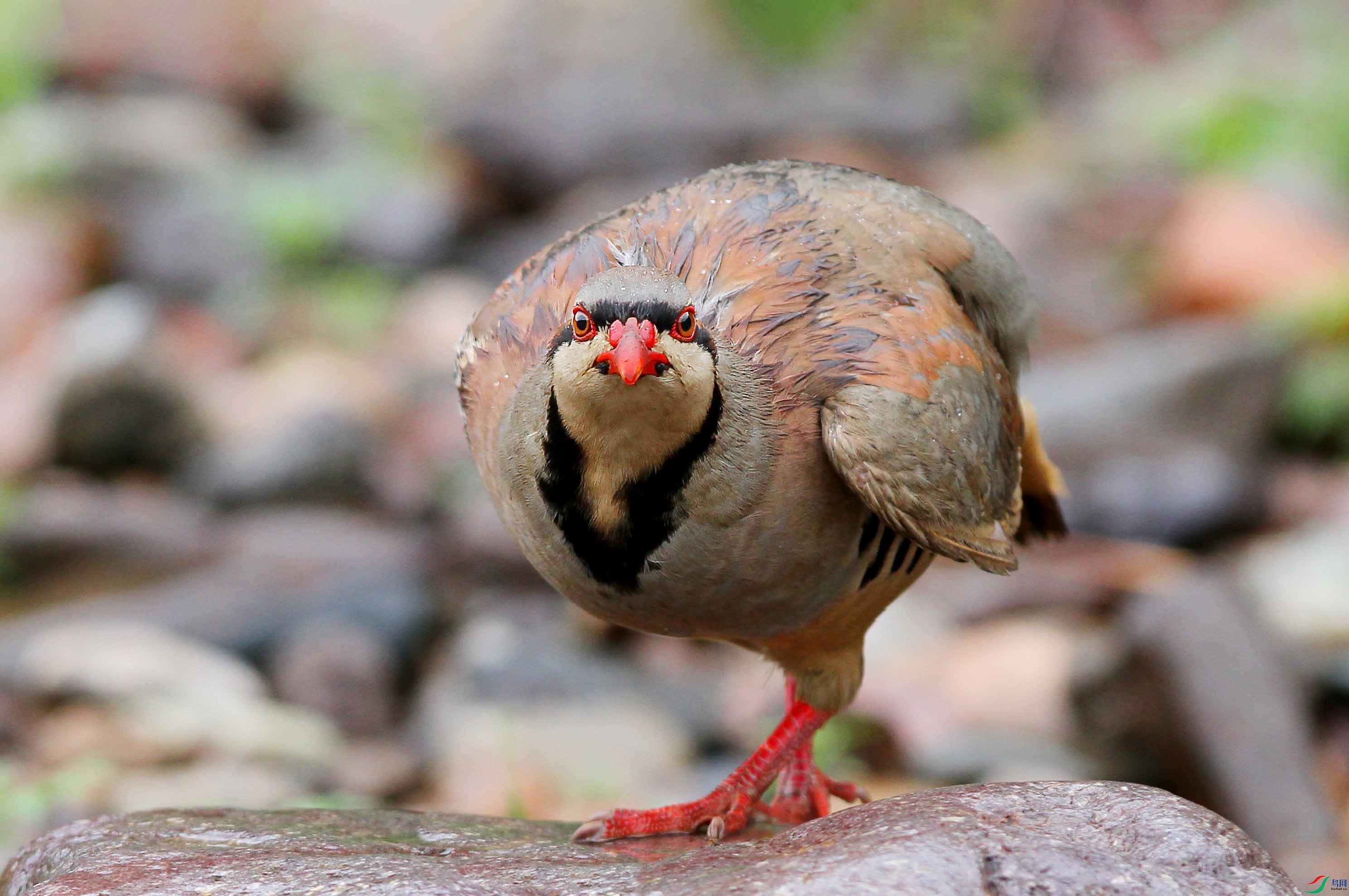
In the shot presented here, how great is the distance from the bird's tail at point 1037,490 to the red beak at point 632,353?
1935mm

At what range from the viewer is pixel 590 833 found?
4.84 m

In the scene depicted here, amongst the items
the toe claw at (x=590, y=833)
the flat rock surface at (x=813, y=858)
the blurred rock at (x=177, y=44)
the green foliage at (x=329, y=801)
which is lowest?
the flat rock surface at (x=813, y=858)

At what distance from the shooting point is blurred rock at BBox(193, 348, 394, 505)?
11.5 m

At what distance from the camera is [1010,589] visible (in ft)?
33.9

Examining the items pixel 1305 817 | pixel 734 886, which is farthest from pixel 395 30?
pixel 734 886

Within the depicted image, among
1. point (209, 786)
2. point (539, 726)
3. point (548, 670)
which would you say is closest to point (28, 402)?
point (548, 670)

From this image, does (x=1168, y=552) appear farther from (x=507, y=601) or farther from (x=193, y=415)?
(x=193, y=415)

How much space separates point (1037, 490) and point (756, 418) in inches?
72.9

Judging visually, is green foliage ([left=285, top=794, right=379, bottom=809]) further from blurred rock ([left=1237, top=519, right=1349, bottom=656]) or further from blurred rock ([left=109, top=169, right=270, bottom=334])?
blurred rock ([left=109, top=169, right=270, bottom=334])

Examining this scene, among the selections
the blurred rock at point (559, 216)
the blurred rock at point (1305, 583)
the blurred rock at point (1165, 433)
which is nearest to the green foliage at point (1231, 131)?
the blurred rock at point (1165, 433)

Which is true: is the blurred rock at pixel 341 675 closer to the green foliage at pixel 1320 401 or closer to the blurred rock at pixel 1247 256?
the green foliage at pixel 1320 401

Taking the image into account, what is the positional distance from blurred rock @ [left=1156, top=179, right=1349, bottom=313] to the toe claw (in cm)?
924

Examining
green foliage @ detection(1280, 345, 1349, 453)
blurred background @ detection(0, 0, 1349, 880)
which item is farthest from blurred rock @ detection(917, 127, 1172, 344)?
green foliage @ detection(1280, 345, 1349, 453)

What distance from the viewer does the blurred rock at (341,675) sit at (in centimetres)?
935
